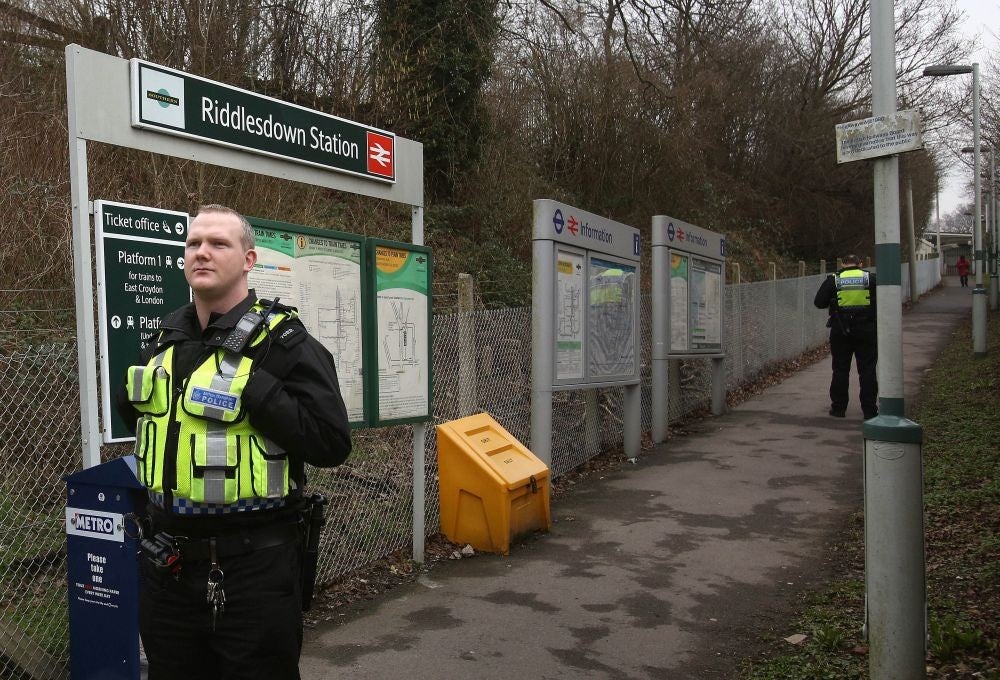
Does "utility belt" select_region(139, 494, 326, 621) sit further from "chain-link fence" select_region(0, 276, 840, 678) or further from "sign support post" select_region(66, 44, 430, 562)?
"chain-link fence" select_region(0, 276, 840, 678)

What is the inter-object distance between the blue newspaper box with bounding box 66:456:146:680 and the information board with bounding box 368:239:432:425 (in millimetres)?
2082

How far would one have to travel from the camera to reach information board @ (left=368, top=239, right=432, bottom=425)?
580 cm

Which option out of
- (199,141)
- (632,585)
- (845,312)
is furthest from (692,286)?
(199,141)

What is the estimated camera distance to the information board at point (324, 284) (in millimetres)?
5012

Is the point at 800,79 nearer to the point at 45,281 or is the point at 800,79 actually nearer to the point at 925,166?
the point at 925,166

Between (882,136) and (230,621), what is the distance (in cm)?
351

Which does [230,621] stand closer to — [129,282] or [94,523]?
[94,523]

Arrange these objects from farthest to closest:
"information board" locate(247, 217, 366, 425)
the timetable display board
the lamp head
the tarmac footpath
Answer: the lamp head < the timetable display board < "information board" locate(247, 217, 366, 425) < the tarmac footpath

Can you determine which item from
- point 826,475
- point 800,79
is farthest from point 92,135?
point 800,79

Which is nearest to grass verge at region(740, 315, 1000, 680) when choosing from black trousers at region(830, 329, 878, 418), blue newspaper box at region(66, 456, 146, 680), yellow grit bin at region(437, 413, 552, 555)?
black trousers at region(830, 329, 878, 418)

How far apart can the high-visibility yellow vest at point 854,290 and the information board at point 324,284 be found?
8125 mm

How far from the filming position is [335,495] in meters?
6.73

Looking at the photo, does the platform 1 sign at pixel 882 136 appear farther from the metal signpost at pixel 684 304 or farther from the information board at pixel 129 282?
the metal signpost at pixel 684 304

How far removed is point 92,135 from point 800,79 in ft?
95.7
